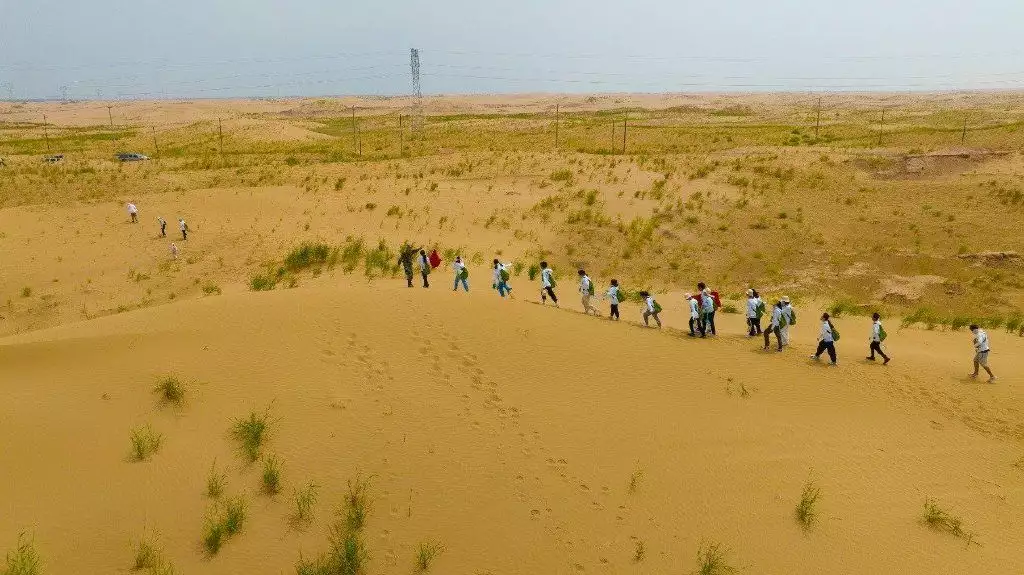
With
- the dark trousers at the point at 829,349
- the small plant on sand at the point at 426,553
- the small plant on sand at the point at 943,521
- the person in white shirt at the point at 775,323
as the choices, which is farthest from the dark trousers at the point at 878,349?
the small plant on sand at the point at 426,553

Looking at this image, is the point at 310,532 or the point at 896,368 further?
the point at 896,368

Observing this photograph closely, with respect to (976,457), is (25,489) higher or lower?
higher

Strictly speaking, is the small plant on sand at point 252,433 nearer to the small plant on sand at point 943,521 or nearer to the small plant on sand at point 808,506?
the small plant on sand at point 808,506

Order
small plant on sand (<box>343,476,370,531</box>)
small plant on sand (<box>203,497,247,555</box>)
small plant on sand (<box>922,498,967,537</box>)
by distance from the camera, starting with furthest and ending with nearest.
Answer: small plant on sand (<box>922,498,967,537</box>)
small plant on sand (<box>343,476,370,531</box>)
small plant on sand (<box>203,497,247,555</box>)

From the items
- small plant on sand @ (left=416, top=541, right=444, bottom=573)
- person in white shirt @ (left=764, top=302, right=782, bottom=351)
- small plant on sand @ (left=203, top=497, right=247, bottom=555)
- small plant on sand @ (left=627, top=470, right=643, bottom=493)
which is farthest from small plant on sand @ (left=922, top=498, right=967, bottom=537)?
small plant on sand @ (left=203, top=497, right=247, bottom=555)

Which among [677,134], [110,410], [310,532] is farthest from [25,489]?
[677,134]

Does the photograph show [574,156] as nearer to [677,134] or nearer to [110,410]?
[677,134]

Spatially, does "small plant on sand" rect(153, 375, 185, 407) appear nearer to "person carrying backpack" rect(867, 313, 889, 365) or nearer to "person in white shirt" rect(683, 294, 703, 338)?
"person in white shirt" rect(683, 294, 703, 338)
